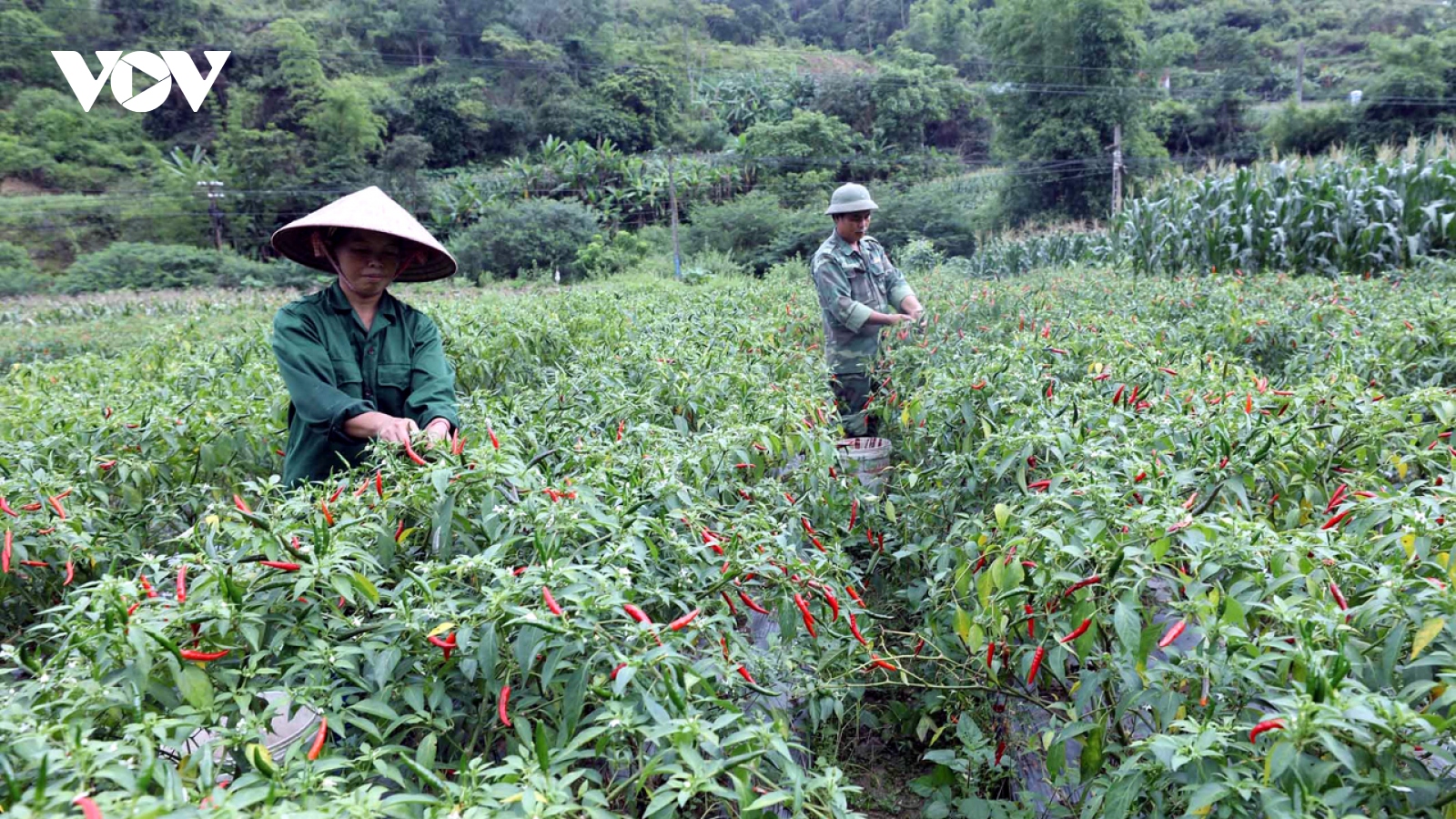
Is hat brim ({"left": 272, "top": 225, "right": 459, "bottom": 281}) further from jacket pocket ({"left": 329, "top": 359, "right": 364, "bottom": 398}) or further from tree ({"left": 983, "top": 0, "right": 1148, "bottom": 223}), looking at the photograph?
tree ({"left": 983, "top": 0, "right": 1148, "bottom": 223})

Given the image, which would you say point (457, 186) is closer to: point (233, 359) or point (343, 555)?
point (233, 359)

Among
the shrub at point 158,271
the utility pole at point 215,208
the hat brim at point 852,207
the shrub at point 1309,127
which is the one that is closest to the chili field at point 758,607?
the hat brim at point 852,207

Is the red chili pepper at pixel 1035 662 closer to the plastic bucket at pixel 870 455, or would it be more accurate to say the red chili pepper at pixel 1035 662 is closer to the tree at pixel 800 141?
the plastic bucket at pixel 870 455

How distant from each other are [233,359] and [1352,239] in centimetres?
1020

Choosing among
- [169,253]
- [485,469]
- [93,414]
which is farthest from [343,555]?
[169,253]

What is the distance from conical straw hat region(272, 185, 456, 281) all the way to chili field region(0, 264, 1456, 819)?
0.53 meters

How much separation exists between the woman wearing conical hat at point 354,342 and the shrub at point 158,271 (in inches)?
1139

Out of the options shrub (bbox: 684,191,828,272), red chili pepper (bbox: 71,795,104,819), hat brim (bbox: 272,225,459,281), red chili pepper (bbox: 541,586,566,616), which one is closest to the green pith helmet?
hat brim (bbox: 272,225,459,281)

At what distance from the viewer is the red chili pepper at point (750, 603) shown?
1759 millimetres

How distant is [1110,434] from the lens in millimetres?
2426

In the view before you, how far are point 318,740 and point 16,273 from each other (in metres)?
35.1

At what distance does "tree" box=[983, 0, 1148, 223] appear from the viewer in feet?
97.2

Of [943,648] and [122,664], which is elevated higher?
[122,664]

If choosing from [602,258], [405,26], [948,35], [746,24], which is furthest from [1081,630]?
[746,24]
